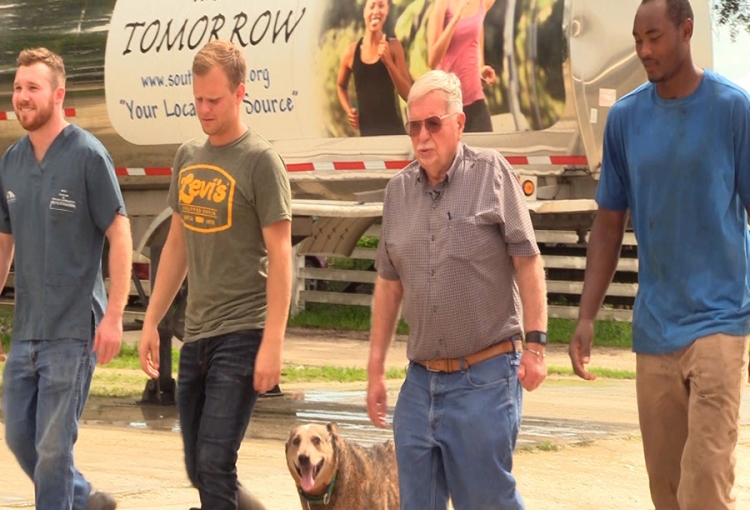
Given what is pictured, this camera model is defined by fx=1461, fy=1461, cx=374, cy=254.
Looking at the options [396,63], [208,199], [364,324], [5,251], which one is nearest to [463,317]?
[208,199]

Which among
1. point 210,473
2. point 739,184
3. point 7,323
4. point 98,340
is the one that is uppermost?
point 739,184

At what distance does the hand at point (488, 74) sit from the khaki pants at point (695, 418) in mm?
6636

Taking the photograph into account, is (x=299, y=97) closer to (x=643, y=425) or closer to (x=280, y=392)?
(x=280, y=392)

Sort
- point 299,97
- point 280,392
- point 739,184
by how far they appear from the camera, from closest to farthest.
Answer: point 739,184, point 280,392, point 299,97

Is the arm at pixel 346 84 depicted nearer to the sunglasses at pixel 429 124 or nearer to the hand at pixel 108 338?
the hand at pixel 108 338

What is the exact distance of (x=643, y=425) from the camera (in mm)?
4887

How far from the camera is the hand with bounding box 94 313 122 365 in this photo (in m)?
5.39

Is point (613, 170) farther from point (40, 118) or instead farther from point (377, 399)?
point (40, 118)

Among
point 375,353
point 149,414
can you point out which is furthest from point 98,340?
point 149,414

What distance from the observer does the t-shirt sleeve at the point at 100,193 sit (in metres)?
5.58

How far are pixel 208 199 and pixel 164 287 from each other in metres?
0.52

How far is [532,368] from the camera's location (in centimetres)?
452

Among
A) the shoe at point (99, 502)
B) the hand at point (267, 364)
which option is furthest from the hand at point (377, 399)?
the shoe at point (99, 502)

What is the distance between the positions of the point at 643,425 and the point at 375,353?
93 cm
